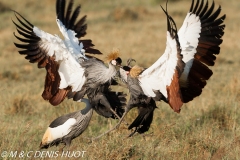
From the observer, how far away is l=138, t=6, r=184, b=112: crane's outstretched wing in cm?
515

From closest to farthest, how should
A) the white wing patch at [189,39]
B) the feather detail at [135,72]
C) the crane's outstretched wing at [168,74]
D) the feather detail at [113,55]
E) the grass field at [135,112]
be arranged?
1. the crane's outstretched wing at [168,74]
2. the grass field at [135,112]
3. the feather detail at [135,72]
4. the white wing patch at [189,39]
5. the feather detail at [113,55]

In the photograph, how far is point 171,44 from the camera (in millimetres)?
5148

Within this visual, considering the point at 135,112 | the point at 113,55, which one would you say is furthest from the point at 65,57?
the point at 135,112

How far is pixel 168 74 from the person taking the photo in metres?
5.43

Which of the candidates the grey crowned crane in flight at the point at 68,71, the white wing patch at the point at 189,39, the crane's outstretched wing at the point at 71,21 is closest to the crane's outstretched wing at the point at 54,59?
the grey crowned crane in flight at the point at 68,71

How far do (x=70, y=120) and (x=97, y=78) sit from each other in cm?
53

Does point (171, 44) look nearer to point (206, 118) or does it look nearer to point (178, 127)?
point (178, 127)

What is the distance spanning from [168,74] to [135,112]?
2.13m

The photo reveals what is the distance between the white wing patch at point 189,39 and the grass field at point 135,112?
605mm

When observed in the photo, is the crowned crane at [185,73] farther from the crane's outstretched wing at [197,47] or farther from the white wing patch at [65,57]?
the white wing patch at [65,57]

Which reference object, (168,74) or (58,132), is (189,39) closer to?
(168,74)

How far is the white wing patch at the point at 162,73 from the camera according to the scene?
5.20 meters

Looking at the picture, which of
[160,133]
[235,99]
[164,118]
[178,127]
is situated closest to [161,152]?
[160,133]

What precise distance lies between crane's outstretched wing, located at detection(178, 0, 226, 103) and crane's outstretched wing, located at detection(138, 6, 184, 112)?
0.43 metres
